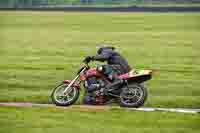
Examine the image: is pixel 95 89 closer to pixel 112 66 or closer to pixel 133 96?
pixel 112 66

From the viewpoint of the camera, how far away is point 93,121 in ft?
34.8

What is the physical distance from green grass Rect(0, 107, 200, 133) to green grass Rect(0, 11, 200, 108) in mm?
2130

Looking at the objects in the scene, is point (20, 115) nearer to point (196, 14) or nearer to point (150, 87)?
point (150, 87)

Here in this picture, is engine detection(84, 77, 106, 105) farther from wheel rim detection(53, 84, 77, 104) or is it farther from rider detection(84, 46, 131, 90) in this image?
wheel rim detection(53, 84, 77, 104)

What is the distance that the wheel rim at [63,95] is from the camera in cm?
1246

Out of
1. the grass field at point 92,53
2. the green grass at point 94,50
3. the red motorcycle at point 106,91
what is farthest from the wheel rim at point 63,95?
the green grass at point 94,50

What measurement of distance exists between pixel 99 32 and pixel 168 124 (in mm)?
30620

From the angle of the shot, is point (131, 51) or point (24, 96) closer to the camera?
point (24, 96)

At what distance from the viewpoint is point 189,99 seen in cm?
1417

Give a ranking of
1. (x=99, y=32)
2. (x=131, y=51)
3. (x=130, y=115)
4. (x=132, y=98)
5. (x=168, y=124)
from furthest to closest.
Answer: (x=99, y=32), (x=131, y=51), (x=132, y=98), (x=130, y=115), (x=168, y=124)

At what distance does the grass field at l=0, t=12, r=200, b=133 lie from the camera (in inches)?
409

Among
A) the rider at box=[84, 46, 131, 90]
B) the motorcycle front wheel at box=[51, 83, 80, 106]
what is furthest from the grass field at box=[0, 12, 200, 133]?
the rider at box=[84, 46, 131, 90]

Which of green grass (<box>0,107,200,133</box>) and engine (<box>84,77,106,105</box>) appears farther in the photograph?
engine (<box>84,77,106,105</box>)

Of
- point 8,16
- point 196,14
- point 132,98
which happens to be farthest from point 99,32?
point 132,98
